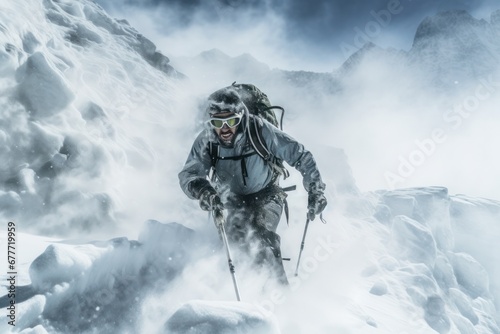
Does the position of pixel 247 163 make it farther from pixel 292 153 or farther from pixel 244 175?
pixel 292 153

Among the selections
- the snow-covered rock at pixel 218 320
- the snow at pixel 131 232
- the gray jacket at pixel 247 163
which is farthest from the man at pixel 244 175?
the snow-covered rock at pixel 218 320

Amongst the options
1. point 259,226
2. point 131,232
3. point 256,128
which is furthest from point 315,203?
point 131,232

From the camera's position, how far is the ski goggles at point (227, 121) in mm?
4061

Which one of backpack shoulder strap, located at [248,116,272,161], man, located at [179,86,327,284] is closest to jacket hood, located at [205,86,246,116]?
man, located at [179,86,327,284]

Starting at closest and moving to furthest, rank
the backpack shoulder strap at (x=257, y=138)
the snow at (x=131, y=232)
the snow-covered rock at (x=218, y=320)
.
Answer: the snow-covered rock at (x=218, y=320) → the snow at (x=131, y=232) → the backpack shoulder strap at (x=257, y=138)

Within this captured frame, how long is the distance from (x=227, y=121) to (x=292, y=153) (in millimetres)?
1079

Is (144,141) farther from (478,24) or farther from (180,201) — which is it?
(478,24)

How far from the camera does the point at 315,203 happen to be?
15.1ft

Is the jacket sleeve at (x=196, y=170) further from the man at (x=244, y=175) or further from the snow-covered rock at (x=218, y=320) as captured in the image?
the snow-covered rock at (x=218, y=320)

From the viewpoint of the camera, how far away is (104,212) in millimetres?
6234

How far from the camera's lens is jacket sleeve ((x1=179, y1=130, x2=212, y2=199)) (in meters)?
4.14

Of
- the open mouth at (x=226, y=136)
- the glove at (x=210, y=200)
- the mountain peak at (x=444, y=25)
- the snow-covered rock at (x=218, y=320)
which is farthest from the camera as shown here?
the mountain peak at (x=444, y=25)

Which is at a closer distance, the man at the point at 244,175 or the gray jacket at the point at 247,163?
the man at the point at 244,175

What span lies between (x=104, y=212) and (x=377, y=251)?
37.9 ft
